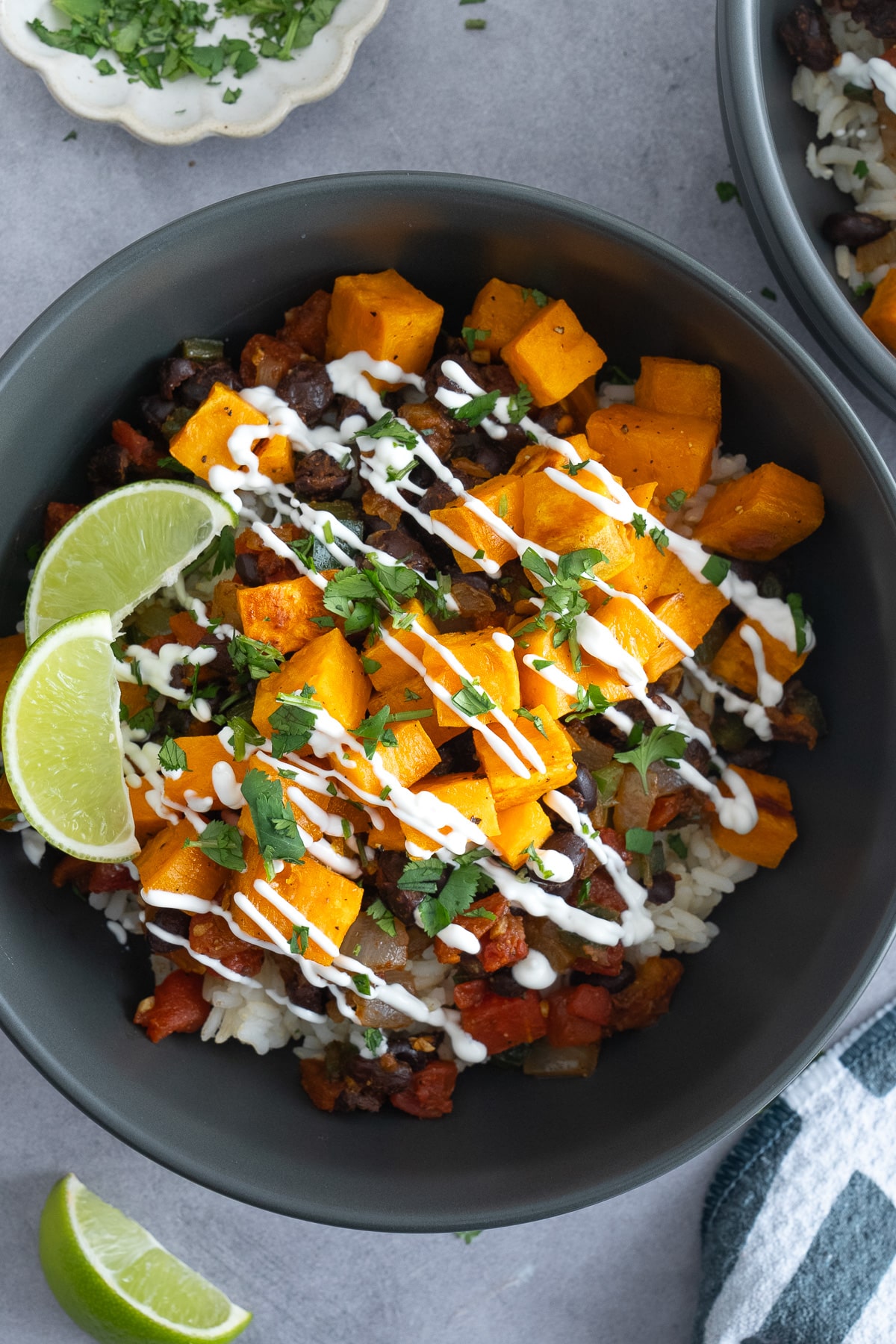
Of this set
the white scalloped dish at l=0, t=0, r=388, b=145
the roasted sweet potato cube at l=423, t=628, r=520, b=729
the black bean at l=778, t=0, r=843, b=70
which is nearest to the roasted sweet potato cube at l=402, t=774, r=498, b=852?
the roasted sweet potato cube at l=423, t=628, r=520, b=729

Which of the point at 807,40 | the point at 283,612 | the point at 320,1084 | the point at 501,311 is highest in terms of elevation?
the point at 807,40

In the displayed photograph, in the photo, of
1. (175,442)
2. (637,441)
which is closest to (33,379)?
(175,442)

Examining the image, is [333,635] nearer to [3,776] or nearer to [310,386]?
[310,386]

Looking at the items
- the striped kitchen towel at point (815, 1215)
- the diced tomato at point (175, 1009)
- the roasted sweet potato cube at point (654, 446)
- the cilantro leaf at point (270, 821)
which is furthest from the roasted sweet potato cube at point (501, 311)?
the striped kitchen towel at point (815, 1215)

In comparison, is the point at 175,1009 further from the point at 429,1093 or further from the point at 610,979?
the point at 610,979

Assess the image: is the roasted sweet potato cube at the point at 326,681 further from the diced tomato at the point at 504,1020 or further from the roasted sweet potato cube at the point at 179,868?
the diced tomato at the point at 504,1020

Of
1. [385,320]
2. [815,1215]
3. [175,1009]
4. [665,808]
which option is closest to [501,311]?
[385,320]
